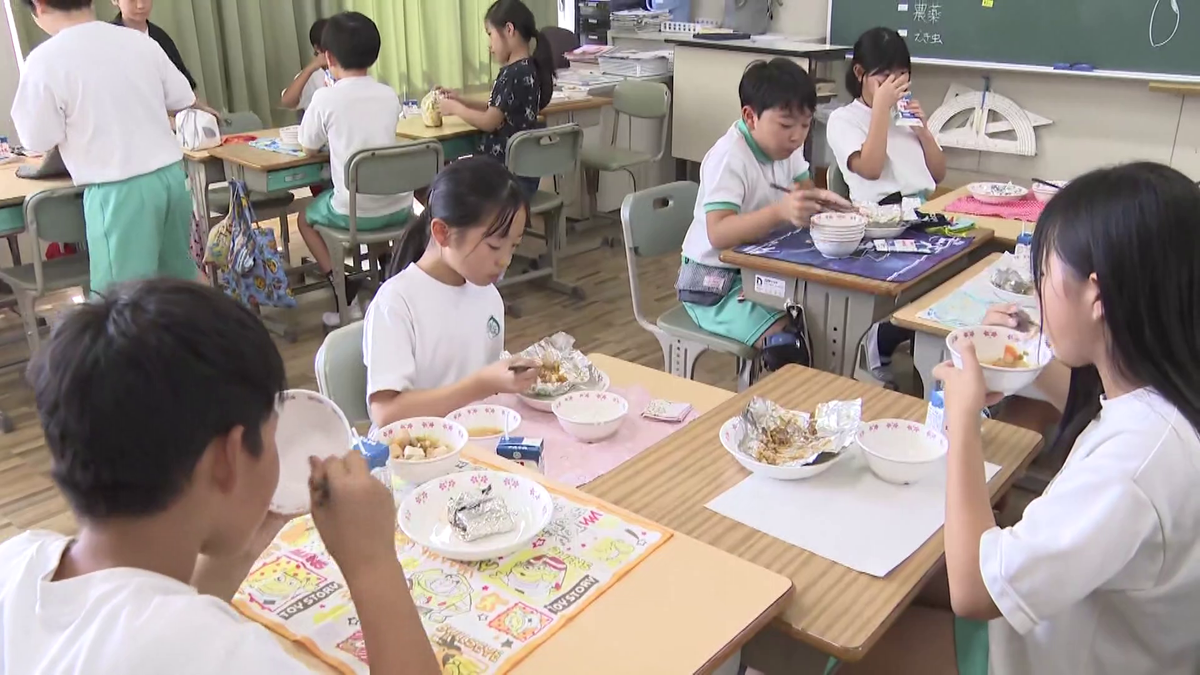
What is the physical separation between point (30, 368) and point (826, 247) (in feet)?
6.27

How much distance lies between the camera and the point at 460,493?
124 centimetres

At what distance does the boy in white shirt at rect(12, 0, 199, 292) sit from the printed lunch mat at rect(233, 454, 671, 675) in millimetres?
2168

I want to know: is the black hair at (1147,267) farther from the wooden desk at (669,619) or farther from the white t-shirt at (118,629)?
the white t-shirt at (118,629)

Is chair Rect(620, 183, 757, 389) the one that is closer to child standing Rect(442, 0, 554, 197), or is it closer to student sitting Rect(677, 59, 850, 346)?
student sitting Rect(677, 59, 850, 346)

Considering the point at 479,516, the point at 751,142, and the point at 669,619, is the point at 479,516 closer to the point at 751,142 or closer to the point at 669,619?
the point at 669,619

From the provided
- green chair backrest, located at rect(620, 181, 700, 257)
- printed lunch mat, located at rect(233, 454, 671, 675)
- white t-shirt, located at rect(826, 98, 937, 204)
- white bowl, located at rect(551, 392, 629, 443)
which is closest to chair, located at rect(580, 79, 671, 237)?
white t-shirt, located at rect(826, 98, 937, 204)

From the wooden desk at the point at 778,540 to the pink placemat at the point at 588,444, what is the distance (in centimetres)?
5

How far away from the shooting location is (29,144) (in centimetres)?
296

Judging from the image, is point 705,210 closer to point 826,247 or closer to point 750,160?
point 750,160

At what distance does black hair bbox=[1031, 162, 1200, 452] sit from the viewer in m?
1.02

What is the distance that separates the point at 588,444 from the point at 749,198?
134cm

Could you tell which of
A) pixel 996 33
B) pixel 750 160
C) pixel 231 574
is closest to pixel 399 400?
pixel 231 574

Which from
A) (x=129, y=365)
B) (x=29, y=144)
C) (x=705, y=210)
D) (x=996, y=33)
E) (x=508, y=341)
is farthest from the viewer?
(x=996, y=33)

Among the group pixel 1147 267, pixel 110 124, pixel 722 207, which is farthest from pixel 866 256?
pixel 110 124
